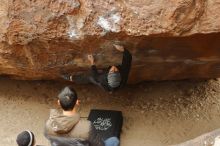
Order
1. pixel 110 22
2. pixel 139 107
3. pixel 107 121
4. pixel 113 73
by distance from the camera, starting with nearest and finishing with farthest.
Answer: pixel 110 22 → pixel 113 73 → pixel 107 121 → pixel 139 107

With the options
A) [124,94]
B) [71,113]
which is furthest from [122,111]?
[71,113]

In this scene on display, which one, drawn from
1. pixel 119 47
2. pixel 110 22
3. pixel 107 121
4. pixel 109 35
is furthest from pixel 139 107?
pixel 110 22

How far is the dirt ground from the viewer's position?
18.3 ft

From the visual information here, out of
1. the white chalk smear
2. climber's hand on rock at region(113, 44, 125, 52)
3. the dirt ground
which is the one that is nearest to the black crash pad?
the dirt ground

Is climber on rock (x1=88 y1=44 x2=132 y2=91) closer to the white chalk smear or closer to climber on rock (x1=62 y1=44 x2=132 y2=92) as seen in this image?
climber on rock (x1=62 y1=44 x2=132 y2=92)

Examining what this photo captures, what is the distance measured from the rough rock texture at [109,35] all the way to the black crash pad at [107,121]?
53 cm

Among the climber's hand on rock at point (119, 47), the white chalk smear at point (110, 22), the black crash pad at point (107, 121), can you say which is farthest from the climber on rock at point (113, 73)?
the black crash pad at point (107, 121)

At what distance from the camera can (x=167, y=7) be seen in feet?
14.8

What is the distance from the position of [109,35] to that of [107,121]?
3.97 feet

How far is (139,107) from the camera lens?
5.89m

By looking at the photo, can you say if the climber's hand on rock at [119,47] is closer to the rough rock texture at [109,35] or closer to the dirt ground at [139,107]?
the rough rock texture at [109,35]

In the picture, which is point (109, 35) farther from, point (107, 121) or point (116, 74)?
point (107, 121)

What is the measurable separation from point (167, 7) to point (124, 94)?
182 cm

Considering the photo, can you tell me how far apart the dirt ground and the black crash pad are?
0.12 meters
